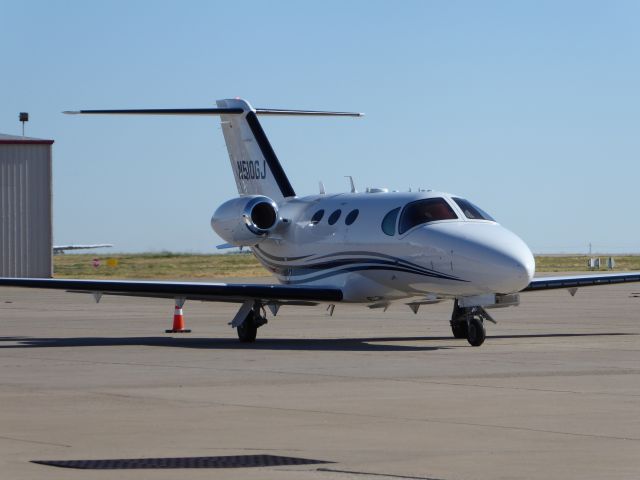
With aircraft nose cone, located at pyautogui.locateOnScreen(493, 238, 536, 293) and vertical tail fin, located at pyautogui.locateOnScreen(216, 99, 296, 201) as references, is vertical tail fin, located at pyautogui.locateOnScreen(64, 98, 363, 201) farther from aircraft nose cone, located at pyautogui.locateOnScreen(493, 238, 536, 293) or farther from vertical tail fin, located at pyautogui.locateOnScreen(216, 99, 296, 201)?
aircraft nose cone, located at pyautogui.locateOnScreen(493, 238, 536, 293)

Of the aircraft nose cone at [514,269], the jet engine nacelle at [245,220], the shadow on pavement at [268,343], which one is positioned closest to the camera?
the aircraft nose cone at [514,269]

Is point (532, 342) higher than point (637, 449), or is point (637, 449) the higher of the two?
point (532, 342)

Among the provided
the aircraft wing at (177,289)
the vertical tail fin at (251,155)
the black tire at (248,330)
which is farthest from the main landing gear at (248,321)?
the vertical tail fin at (251,155)

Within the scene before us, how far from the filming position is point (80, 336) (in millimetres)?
24094

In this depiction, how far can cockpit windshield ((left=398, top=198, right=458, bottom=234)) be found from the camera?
2155 centimetres

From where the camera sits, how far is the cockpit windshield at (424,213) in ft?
70.7

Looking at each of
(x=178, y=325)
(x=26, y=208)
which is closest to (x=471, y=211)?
(x=178, y=325)

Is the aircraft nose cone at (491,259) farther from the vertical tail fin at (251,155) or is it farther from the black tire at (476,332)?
the vertical tail fin at (251,155)

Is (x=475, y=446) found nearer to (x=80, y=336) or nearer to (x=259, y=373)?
(x=259, y=373)

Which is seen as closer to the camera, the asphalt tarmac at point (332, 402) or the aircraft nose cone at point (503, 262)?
the asphalt tarmac at point (332, 402)

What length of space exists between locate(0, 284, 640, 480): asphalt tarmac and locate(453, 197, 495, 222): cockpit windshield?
2.00m

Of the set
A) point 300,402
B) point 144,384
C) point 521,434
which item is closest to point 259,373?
point 144,384

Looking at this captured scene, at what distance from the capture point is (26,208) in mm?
55062

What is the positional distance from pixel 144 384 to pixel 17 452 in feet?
17.1
